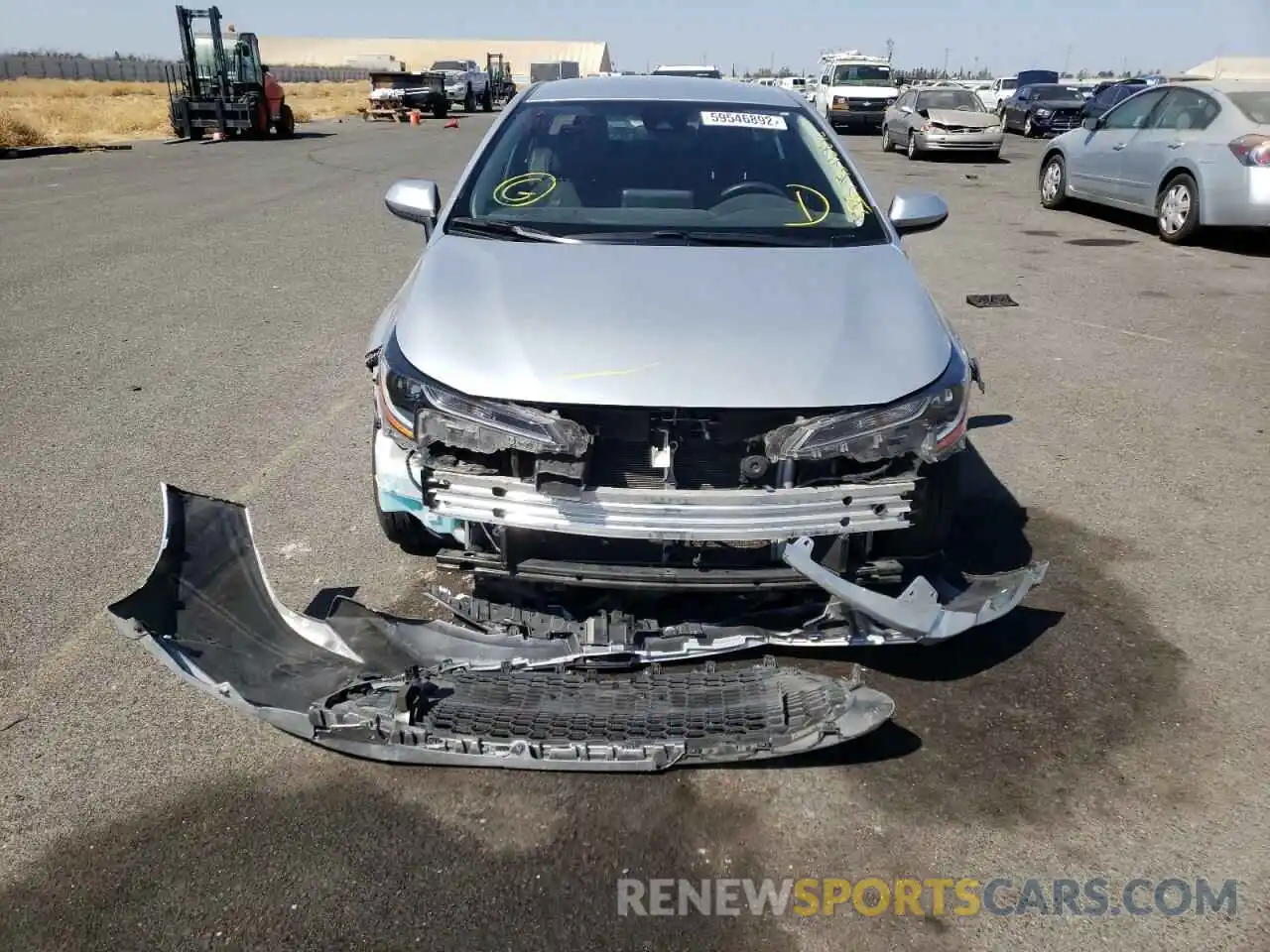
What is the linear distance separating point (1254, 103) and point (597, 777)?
36.8 ft

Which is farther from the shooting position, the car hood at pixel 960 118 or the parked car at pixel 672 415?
the car hood at pixel 960 118

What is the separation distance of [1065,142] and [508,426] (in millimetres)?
13162

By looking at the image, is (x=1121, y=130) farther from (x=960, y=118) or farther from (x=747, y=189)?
(x=747, y=189)

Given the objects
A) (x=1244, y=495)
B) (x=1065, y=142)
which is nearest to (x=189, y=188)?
(x=1065, y=142)

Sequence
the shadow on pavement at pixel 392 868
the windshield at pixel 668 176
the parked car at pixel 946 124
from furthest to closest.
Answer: the parked car at pixel 946 124
the windshield at pixel 668 176
the shadow on pavement at pixel 392 868

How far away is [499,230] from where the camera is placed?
152 inches

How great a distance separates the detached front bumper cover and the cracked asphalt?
0.20 metres

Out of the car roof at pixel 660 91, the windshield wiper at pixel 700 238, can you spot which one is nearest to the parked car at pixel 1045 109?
the car roof at pixel 660 91

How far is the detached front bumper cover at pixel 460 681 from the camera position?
8.65 ft

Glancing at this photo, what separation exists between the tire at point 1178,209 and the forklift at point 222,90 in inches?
925

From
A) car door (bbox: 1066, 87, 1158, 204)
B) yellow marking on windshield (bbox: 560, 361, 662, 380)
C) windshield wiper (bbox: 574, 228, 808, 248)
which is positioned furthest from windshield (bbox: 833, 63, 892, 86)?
yellow marking on windshield (bbox: 560, 361, 662, 380)

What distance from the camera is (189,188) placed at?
51.0 ft

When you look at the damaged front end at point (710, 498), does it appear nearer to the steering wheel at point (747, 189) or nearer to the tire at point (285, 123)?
the steering wheel at point (747, 189)

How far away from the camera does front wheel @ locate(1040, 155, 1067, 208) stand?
13.7 meters
